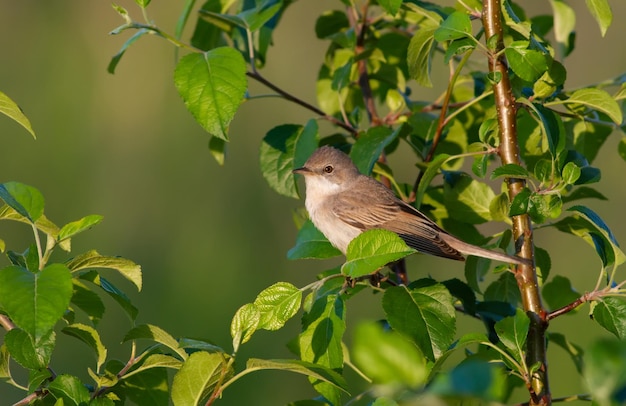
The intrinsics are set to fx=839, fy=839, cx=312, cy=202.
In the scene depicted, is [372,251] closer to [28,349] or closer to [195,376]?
[195,376]

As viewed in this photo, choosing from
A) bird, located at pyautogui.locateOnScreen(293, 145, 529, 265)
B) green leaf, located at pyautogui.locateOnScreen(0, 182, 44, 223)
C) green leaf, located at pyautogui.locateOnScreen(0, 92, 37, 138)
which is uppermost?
green leaf, located at pyautogui.locateOnScreen(0, 92, 37, 138)

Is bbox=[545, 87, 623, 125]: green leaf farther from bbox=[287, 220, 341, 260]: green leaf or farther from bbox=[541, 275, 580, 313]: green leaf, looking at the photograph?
bbox=[287, 220, 341, 260]: green leaf

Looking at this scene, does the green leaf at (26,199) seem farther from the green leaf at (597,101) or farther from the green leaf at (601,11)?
the green leaf at (601,11)

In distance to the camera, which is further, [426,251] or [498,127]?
[426,251]

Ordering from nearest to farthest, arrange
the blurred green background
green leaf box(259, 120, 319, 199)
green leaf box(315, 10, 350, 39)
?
green leaf box(259, 120, 319, 199) < green leaf box(315, 10, 350, 39) < the blurred green background

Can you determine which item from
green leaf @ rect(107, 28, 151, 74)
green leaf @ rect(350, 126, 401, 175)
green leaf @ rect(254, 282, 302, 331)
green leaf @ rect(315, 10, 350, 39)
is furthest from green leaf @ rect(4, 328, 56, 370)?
green leaf @ rect(315, 10, 350, 39)

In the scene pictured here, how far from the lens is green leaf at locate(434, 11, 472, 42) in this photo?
254 centimetres

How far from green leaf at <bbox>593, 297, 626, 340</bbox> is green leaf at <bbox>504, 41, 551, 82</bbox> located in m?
0.69

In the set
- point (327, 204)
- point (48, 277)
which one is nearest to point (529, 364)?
point (48, 277)

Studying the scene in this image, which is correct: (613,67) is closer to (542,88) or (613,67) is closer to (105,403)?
(542,88)

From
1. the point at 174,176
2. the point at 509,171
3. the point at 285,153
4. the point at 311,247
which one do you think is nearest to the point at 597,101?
the point at 509,171

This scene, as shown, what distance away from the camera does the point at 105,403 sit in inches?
85.6

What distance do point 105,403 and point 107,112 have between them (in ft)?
22.6

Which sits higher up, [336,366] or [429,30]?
[429,30]
